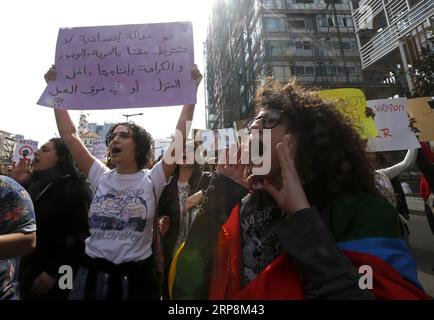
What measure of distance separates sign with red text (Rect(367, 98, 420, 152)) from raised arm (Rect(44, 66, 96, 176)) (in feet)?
10.6

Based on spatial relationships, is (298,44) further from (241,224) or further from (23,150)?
(241,224)

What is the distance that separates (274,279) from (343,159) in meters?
0.59

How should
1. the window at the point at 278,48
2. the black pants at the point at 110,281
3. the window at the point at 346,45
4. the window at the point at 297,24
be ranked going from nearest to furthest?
the black pants at the point at 110,281 → the window at the point at 278,48 → the window at the point at 297,24 → the window at the point at 346,45

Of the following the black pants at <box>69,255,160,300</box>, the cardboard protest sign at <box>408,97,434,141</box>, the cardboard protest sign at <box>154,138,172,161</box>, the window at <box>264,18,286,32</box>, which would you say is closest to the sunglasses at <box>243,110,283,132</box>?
the black pants at <box>69,255,160,300</box>

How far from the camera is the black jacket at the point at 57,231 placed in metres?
2.13

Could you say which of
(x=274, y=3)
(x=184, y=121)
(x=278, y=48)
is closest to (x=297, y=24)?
(x=274, y=3)

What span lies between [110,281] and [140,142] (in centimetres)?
95

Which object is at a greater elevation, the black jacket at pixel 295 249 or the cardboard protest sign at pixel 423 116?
the cardboard protest sign at pixel 423 116

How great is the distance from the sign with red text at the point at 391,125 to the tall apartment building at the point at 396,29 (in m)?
11.0

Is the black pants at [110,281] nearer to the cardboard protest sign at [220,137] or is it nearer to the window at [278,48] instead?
the cardboard protest sign at [220,137]

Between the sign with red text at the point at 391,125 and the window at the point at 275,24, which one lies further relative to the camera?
the window at the point at 275,24

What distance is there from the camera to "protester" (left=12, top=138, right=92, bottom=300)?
6.89 feet

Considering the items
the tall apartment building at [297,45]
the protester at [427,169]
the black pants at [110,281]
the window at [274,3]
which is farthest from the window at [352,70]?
the black pants at [110,281]

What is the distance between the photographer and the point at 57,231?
88.7 inches
